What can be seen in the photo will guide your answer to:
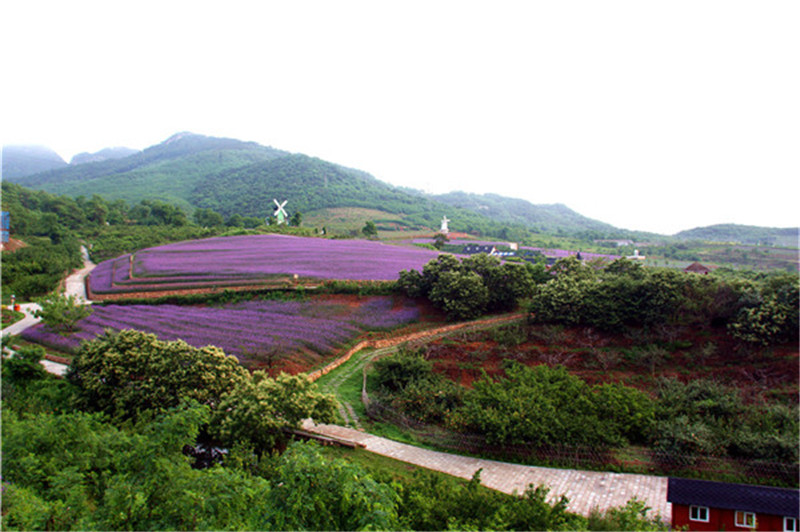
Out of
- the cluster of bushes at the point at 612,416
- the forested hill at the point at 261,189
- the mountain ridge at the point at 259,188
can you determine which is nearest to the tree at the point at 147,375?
the cluster of bushes at the point at 612,416

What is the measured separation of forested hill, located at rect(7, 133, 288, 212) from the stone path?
256ft

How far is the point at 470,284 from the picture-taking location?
70.8 feet

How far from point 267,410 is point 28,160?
206265mm

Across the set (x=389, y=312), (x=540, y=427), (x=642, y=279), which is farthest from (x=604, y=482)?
(x=389, y=312)

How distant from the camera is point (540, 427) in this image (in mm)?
11344

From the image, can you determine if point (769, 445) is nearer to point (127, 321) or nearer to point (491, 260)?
point (491, 260)

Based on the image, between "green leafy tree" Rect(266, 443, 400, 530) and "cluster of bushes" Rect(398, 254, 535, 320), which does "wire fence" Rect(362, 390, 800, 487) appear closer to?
"green leafy tree" Rect(266, 443, 400, 530)

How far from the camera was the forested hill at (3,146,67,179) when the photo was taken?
14362 centimetres

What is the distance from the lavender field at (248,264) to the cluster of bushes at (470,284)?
2.64 m

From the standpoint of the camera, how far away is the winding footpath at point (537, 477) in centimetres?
975

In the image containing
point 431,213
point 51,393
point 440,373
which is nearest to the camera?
point 51,393

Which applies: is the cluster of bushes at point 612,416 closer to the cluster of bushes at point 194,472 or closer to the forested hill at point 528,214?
the cluster of bushes at point 194,472

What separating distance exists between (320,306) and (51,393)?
1139 centimetres

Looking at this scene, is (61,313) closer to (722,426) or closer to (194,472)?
(194,472)
